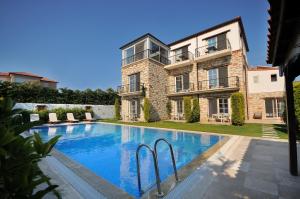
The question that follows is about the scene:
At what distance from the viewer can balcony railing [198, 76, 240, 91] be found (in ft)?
51.1

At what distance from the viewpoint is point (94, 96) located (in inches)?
1101

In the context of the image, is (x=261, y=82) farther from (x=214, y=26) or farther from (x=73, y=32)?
(x=73, y=32)

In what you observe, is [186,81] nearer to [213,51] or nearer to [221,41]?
[213,51]

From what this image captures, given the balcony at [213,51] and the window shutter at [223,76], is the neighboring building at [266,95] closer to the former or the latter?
the window shutter at [223,76]

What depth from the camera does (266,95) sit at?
16.5m

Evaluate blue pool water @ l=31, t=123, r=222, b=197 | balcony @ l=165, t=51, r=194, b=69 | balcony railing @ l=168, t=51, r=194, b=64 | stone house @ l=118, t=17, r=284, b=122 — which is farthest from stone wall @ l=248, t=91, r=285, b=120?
blue pool water @ l=31, t=123, r=222, b=197

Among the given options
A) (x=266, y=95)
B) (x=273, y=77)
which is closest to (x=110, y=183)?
(x=266, y=95)

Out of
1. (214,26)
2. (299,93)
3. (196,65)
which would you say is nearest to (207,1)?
(214,26)

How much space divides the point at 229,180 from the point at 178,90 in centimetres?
1729

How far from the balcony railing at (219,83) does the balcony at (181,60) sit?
2.89 metres

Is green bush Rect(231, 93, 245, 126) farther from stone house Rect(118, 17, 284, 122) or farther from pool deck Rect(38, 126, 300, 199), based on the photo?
pool deck Rect(38, 126, 300, 199)

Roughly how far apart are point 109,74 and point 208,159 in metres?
35.7

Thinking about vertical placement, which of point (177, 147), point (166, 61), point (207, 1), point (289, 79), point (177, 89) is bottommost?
point (177, 147)

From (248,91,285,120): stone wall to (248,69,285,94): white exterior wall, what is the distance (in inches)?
17.0
